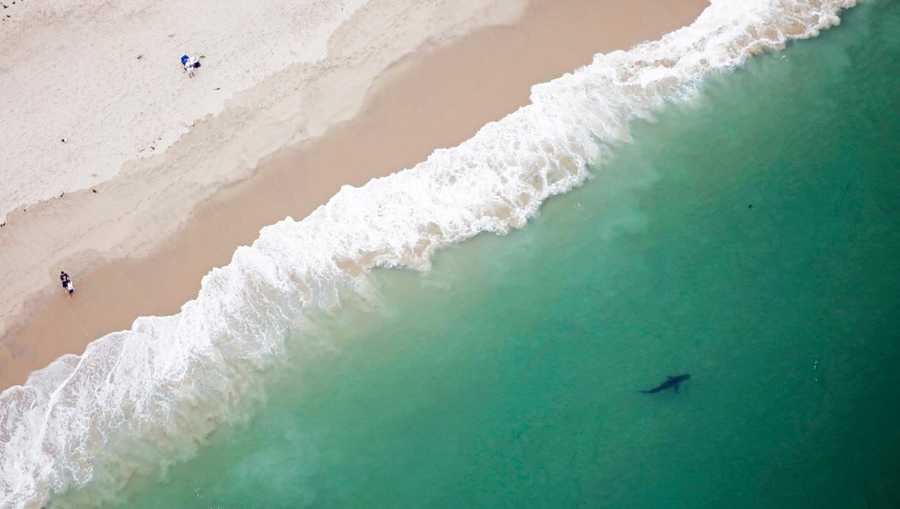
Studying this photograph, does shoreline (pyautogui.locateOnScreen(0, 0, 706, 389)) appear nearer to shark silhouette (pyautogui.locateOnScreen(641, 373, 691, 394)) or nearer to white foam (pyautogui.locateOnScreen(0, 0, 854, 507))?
white foam (pyautogui.locateOnScreen(0, 0, 854, 507))

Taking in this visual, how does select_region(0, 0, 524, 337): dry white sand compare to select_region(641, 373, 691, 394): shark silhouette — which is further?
select_region(0, 0, 524, 337): dry white sand

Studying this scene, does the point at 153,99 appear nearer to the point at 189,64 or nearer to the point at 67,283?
the point at 189,64

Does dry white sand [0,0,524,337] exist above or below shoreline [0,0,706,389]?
above

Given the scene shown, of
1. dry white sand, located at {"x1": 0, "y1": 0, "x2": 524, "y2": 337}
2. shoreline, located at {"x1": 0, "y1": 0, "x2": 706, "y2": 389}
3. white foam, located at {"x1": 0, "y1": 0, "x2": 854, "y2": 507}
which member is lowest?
white foam, located at {"x1": 0, "y1": 0, "x2": 854, "y2": 507}

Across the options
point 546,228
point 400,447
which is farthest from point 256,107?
point 400,447

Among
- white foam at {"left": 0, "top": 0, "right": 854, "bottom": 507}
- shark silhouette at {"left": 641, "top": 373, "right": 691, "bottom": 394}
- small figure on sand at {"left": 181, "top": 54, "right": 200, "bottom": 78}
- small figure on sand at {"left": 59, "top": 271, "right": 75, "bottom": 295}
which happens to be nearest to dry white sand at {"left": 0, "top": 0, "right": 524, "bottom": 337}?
small figure on sand at {"left": 181, "top": 54, "right": 200, "bottom": 78}

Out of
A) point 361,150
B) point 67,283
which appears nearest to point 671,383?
point 361,150
